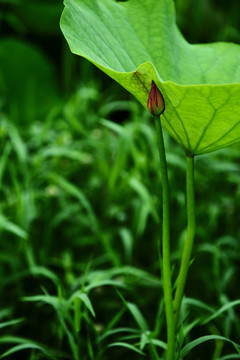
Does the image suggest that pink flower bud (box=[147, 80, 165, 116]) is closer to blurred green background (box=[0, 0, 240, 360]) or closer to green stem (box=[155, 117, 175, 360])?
green stem (box=[155, 117, 175, 360])

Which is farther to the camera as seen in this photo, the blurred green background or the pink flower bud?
the blurred green background

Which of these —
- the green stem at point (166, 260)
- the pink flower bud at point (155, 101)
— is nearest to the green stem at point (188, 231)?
the green stem at point (166, 260)

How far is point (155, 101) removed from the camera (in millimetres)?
741

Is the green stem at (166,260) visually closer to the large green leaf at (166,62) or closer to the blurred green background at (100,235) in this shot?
the large green leaf at (166,62)

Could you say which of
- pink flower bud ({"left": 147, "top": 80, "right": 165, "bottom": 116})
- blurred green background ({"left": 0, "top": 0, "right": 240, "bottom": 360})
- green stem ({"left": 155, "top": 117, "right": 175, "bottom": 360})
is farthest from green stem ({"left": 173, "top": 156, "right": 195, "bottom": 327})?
blurred green background ({"left": 0, "top": 0, "right": 240, "bottom": 360})

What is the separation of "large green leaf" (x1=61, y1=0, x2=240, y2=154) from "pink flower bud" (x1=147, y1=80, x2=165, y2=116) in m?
0.02

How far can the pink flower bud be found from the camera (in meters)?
0.74

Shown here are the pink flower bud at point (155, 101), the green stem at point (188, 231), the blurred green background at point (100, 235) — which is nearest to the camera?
the pink flower bud at point (155, 101)

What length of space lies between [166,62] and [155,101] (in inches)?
11.4

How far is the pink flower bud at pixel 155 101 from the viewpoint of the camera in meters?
0.74

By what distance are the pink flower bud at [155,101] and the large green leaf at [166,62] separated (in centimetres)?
2

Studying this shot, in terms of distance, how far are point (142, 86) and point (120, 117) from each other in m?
2.60

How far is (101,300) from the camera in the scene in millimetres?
1493

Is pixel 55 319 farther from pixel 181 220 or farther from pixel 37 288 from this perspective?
pixel 181 220
